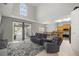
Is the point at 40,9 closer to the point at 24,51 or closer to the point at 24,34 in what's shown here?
the point at 24,34

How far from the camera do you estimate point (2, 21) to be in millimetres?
3729

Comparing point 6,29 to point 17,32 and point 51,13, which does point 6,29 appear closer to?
point 17,32

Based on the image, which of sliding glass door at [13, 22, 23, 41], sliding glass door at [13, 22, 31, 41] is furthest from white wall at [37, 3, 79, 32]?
sliding glass door at [13, 22, 23, 41]

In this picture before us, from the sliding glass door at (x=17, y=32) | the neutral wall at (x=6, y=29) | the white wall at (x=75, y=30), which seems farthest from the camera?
the sliding glass door at (x=17, y=32)

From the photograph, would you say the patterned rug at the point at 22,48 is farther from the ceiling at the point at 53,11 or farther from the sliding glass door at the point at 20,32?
the ceiling at the point at 53,11

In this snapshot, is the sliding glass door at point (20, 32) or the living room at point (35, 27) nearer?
the living room at point (35, 27)

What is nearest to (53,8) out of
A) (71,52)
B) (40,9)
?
(40,9)

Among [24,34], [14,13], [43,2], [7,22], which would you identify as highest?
[43,2]

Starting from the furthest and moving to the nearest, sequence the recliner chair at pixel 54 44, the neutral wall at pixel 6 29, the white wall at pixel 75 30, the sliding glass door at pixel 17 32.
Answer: the recliner chair at pixel 54 44
the sliding glass door at pixel 17 32
the neutral wall at pixel 6 29
the white wall at pixel 75 30

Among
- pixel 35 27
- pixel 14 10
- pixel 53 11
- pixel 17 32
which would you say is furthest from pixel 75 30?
pixel 14 10

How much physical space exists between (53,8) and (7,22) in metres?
1.64

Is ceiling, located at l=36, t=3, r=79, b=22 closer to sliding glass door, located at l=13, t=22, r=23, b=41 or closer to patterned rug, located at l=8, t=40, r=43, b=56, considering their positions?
sliding glass door, located at l=13, t=22, r=23, b=41

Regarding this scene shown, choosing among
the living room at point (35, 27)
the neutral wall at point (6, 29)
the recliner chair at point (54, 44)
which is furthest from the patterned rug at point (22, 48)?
the recliner chair at point (54, 44)

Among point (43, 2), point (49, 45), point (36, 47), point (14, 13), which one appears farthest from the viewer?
point (49, 45)
